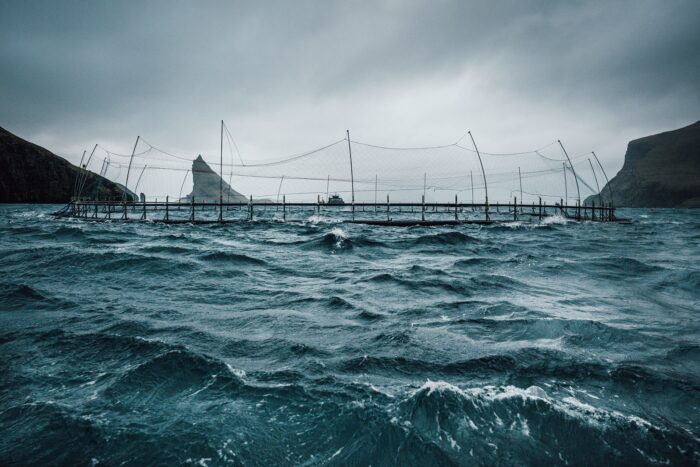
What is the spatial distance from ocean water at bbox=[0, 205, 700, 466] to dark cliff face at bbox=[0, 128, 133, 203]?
111 meters

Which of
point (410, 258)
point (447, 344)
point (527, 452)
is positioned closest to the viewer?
point (527, 452)

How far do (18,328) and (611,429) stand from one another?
28.2 feet

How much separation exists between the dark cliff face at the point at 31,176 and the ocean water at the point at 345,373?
111 m

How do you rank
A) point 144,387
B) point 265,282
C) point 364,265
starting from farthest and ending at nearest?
point 364,265 → point 265,282 → point 144,387

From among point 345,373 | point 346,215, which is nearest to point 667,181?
point 346,215

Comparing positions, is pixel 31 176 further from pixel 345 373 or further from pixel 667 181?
pixel 667 181

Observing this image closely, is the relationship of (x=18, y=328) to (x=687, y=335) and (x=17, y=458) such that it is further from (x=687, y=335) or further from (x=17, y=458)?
(x=687, y=335)

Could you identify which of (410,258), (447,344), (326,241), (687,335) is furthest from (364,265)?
(687,335)

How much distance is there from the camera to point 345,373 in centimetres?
440

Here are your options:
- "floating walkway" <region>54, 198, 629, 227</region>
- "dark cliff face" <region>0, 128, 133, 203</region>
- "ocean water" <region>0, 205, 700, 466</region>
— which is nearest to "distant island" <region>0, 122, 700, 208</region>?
"dark cliff face" <region>0, 128, 133, 203</region>

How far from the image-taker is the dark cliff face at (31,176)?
99688 millimetres

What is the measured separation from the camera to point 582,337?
18.6ft

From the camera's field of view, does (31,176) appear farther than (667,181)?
No

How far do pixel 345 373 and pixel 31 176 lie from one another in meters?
141
